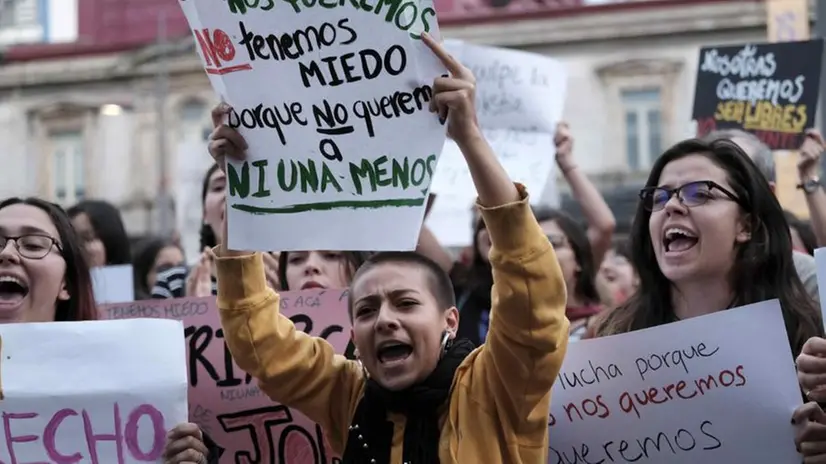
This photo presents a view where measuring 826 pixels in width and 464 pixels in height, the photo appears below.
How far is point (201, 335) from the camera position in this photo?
336 centimetres

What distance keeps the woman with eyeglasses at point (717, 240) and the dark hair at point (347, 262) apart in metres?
0.97

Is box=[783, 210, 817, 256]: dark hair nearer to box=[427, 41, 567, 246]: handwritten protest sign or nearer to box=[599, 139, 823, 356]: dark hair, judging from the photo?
box=[427, 41, 567, 246]: handwritten protest sign

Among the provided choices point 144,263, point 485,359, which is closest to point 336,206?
point 485,359

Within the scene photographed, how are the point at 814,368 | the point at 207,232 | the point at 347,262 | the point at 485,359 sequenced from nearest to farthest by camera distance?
the point at 814,368, the point at 485,359, the point at 347,262, the point at 207,232

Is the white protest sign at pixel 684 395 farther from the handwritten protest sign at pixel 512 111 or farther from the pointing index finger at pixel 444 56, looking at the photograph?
the handwritten protest sign at pixel 512 111

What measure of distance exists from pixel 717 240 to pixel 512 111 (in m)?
2.73

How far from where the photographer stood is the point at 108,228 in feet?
15.3

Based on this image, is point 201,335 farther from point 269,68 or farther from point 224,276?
point 269,68

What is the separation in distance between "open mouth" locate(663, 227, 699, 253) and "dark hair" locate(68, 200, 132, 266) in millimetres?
2505

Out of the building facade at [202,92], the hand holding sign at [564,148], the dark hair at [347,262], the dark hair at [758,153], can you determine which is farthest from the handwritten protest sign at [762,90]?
the building facade at [202,92]

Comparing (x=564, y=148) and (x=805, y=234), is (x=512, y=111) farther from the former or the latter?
(x=805, y=234)

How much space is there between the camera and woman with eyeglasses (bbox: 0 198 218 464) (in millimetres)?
2848

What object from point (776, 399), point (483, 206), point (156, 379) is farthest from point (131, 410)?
point (776, 399)

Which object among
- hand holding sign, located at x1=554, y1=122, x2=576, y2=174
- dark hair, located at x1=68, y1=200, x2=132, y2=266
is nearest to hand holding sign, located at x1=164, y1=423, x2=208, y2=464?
dark hair, located at x1=68, y1=200, x2=132, y2=266
